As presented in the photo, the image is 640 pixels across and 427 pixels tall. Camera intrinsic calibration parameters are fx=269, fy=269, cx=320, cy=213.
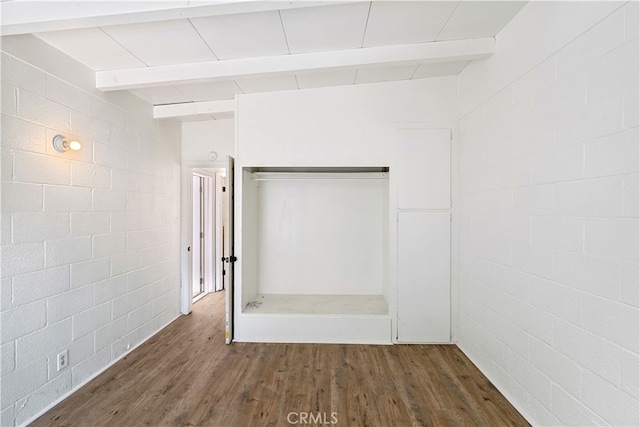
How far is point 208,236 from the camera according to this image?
484 centimetres

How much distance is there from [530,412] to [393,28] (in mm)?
2878

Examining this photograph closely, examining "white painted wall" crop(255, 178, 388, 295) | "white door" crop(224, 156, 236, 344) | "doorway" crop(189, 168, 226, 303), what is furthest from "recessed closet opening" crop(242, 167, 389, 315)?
"doorway" crop(189, 168, 226, 303)

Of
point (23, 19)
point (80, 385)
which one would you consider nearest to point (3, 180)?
point (23, 19)

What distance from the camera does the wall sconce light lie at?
2.02m

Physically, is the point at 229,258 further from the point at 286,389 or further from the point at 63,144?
the point at 63,144

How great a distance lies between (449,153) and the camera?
9.39ft

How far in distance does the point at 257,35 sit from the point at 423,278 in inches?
107

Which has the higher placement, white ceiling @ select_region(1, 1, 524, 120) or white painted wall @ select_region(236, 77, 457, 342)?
white ceiling @ select_region(1, 1, 524, 120)

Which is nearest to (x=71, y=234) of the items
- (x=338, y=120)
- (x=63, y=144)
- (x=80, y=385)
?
(x=63, y=144)

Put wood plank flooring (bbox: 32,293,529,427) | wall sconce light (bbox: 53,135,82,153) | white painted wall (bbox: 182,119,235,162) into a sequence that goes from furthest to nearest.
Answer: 1. white painted wall (bbox: 182,119,235,162)
2. wall sconce light (bbox: 53,135,82,153)
3. wood plank flooring (bbox: 32,293,529,427)

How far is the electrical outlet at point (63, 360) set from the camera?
206 centimetres

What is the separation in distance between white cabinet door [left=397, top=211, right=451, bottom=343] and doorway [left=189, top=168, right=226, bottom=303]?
10.9 feet

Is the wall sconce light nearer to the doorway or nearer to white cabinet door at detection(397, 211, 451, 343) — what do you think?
the doorway

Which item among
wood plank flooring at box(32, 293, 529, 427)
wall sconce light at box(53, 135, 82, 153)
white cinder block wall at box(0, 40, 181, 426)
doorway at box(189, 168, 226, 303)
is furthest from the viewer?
doorway at box(189, 168, 226, 303)
